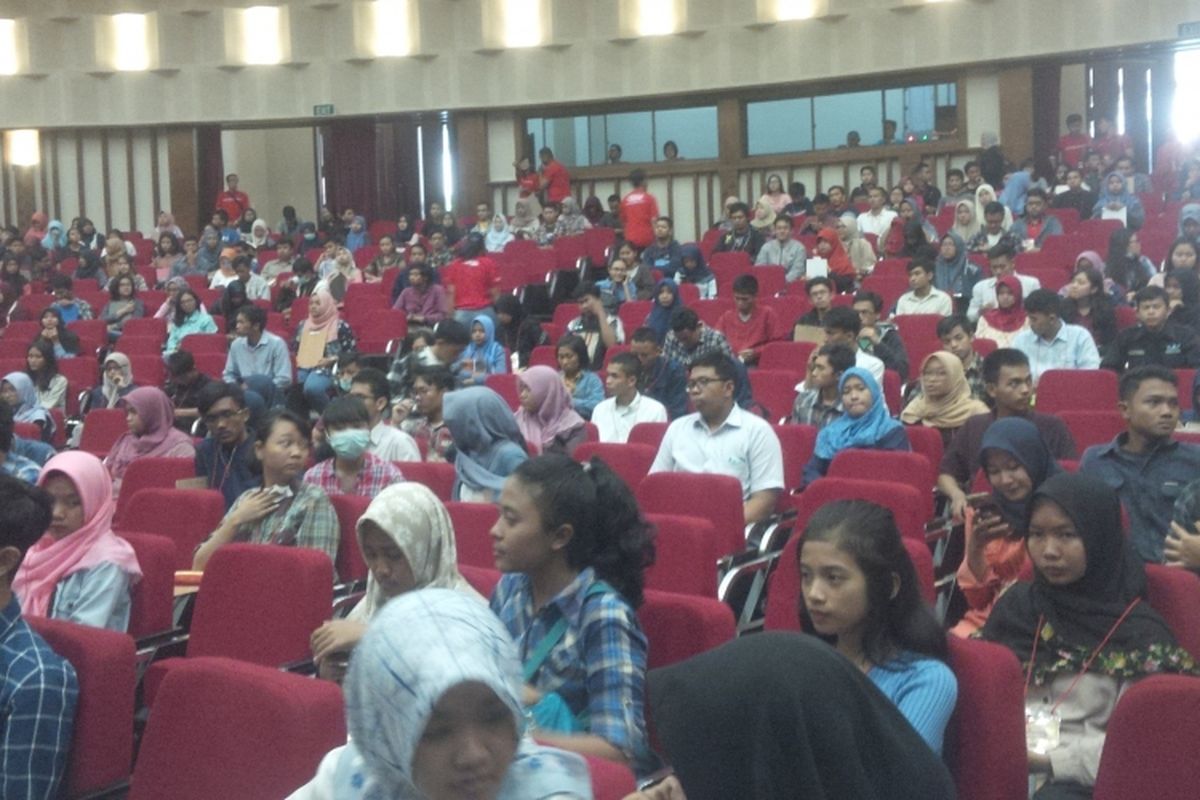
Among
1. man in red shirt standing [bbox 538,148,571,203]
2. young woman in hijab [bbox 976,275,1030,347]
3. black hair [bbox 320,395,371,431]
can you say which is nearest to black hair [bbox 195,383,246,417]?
black hair [bbox 320,395,371,431]

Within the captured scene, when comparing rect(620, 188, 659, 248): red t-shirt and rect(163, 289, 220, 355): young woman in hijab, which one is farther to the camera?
rect(620, 188, 659, 248): red t-shirt

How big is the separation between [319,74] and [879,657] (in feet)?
53.4

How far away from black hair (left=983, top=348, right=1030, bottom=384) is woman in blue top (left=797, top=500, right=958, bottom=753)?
112 inches

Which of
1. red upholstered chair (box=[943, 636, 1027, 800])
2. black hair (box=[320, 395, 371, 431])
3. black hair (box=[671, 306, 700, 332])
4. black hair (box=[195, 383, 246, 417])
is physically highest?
black hair (box=[671, 306, 700, 332])

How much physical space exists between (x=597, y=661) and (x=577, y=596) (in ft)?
0.50

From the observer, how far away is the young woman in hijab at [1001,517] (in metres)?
3.92

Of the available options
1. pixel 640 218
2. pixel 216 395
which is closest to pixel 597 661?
pixel 216 395

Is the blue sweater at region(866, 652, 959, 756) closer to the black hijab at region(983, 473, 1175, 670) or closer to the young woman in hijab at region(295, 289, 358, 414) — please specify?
the black hijab at region(983, 473, 1175, 670)

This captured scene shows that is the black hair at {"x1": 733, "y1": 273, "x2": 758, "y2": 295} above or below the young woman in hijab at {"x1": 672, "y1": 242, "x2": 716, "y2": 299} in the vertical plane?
below

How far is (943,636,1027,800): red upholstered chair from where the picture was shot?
271 cm

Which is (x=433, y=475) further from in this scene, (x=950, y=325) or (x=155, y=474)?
(x=950, y=325)

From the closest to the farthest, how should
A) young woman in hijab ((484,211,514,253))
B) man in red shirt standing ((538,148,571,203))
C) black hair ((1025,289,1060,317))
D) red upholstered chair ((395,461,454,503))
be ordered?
red upholstered chair ((395,461,454,503)), black hair ((1025,289,1060,317)), young woman in hijab ((484,211,514,253)), man in red shirt standing ((538,148,571,203))

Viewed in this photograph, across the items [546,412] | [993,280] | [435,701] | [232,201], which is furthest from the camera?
[232,201]

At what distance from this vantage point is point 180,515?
5.02 m
